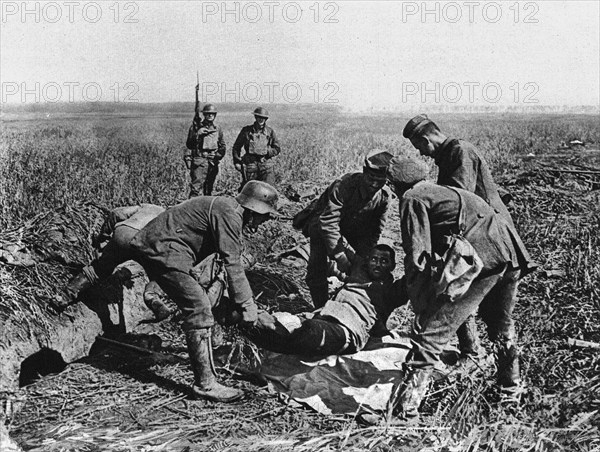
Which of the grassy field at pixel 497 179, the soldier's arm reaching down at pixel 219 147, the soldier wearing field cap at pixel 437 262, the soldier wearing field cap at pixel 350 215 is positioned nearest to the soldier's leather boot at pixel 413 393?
the soldier wearing field cap at pixel 437 262

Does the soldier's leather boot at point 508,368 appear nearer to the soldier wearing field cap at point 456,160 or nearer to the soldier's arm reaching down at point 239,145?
the soldier wearing field cap at point 456,160

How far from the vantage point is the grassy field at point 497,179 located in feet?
11.8

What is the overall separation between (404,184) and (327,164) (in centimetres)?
811

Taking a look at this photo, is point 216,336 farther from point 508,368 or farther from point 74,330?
point 508,368

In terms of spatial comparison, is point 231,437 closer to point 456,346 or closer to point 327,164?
point 456,346

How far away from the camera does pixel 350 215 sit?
521 cm

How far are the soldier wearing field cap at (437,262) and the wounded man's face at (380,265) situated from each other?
1.80 ft

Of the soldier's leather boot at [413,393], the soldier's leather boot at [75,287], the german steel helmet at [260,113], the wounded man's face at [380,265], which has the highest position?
the german steel helmet at [260,113]

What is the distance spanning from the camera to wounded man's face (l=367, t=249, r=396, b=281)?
4.55 metres

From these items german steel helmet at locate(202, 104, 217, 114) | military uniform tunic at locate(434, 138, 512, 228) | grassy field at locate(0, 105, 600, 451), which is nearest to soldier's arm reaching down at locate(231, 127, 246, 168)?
german steel helmet at locate(202, 104, 217, 114)

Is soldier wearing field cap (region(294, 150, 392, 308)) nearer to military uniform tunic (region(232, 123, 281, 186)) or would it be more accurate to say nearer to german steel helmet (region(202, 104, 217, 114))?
military uniform tunic (region(232, 123, 281, 186))

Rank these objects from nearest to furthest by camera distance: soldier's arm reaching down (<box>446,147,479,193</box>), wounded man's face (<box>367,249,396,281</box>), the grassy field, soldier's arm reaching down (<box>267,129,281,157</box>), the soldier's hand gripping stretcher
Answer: the grassy field → wounded man's face (<box>367,249,396,281</box>) → soldier's arm reaching down (<box>446,147,479,193</box>) → the soldier's hand gripping stretcher → soldier's arm reaching down (<box>267,129,281,157</box>)

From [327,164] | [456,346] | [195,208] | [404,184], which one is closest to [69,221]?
[195,208]

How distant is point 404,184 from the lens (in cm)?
398
